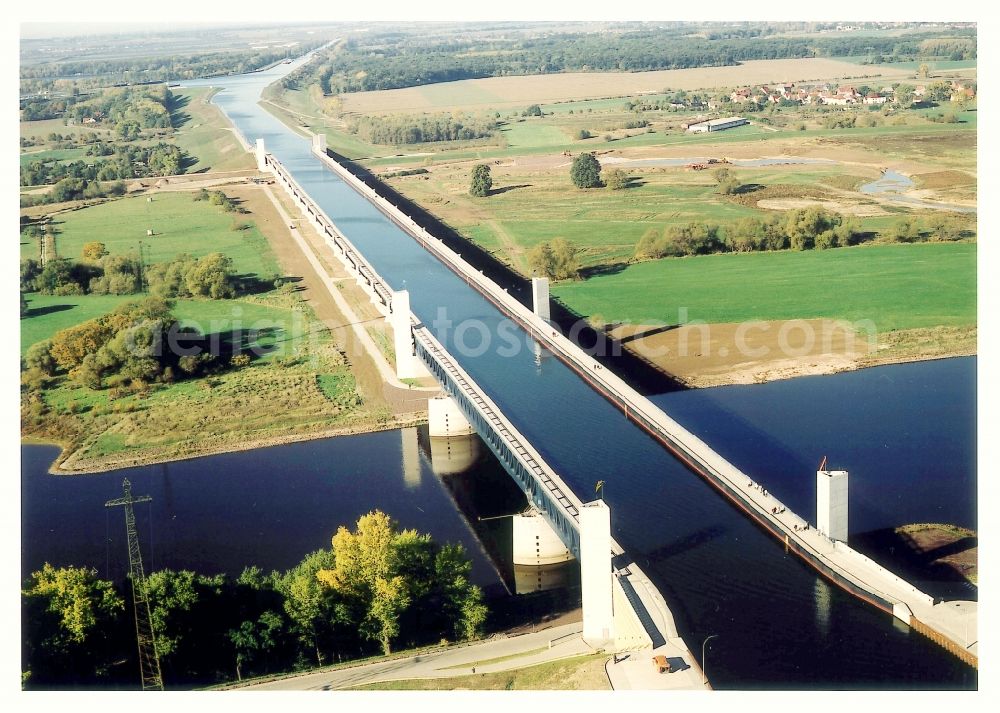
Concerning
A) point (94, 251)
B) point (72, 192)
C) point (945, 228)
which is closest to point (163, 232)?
point (72, 192)

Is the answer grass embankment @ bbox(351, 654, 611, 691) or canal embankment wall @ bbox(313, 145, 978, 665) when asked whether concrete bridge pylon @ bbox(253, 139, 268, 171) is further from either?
grass embankment @ bbox(351, 654, 611, 691)

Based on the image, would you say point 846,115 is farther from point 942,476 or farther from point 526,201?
point 942,476

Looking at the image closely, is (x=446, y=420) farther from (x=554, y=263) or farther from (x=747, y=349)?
(x=554, y=263)

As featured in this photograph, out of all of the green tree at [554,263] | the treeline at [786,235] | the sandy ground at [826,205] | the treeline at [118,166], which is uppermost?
the treeline at [118,166]

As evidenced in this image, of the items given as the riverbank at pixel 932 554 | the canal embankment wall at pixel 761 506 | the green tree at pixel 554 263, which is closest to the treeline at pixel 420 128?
the green tree at pixel 554 263

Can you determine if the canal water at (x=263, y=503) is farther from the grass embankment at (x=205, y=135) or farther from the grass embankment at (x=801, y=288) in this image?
the grass embankment at (x=205, y=135)

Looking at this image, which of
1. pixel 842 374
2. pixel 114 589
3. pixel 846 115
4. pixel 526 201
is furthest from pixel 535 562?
pixel 846 115
